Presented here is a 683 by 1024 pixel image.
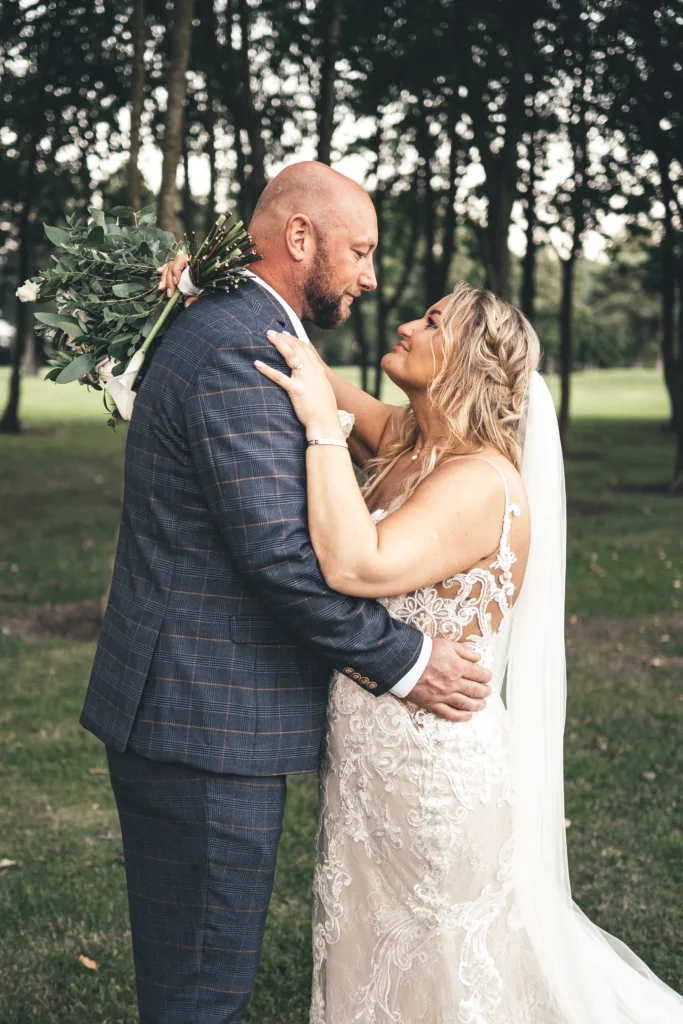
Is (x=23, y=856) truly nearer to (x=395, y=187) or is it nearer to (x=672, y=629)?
(x=672, y=629)

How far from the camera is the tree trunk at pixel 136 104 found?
7.21 m

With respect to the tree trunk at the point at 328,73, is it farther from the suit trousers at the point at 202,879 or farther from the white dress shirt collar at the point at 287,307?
the suit trousers at the point at 202,879

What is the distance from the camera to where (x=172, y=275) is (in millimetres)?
3088

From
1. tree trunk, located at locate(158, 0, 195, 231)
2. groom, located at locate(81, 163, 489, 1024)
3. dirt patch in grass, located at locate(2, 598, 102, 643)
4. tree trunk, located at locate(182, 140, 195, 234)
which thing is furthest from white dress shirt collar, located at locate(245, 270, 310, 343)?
tree trunk, located at locate(182, 140, 195, 234)

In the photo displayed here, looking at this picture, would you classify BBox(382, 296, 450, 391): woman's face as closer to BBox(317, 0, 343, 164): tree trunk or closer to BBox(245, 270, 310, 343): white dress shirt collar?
BBox(245, 270, 310, 343): white dress shirt collar

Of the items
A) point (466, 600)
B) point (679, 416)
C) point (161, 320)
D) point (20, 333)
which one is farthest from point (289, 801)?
point (20, 333)

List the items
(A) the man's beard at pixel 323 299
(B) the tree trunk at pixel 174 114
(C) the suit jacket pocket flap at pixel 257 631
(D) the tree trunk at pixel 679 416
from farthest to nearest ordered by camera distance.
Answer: (D) the tree trunk at pixel 679 416 → (B) the tree trunk at pixel 174 114 → (A) the man's beard at pixel 323 299 → (C) the suit jacket pocket flap at pixel 257 631

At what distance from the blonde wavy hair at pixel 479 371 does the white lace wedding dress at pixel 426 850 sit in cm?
29

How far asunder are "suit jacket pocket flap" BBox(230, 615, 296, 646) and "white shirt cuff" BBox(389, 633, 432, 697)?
34 centimetres

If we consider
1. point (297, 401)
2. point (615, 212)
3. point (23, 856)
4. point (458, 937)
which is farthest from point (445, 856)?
point (615, 212)

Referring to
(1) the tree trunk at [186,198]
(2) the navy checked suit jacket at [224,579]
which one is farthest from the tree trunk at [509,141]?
(2) the navy checked suit jacket at [224,579]

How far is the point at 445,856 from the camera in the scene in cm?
306

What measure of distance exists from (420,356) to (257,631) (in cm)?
104

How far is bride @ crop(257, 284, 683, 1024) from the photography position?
3.07 metres
